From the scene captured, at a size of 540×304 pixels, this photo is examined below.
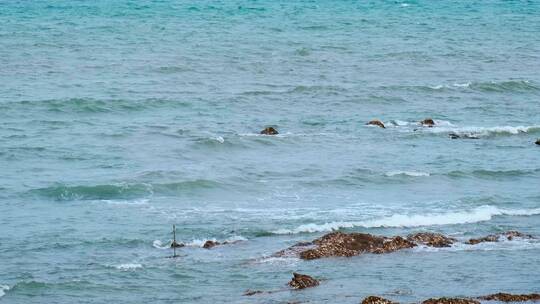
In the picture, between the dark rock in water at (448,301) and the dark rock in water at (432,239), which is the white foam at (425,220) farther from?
the dark rock in water at (448,301)

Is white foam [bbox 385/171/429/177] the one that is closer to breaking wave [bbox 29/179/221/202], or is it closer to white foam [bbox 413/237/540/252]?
breaking wave [bbox 29/179/221/202]

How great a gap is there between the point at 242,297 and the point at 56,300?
11.2 ft

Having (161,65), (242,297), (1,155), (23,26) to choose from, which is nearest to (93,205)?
(1,155)

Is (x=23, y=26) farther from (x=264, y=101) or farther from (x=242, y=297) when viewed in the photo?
(x=242, y=297)

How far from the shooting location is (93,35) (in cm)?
5825

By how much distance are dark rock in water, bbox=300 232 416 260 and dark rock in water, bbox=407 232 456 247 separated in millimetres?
321

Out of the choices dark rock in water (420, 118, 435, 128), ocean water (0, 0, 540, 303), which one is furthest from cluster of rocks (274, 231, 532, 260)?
dark rock in water (420, 118, 435, 128)

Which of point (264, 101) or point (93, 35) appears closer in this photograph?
point (264, 101)

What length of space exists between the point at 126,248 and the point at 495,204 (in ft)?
31.4

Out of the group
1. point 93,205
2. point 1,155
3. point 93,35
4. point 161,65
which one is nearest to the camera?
point 93,205

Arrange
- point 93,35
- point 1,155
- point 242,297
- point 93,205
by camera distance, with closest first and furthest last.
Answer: point 242,297
point 93,205
point 1,155
point 93,35

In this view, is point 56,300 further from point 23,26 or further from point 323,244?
point 23,26

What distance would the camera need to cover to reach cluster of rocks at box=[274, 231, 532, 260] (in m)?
21.1

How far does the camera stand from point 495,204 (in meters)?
26.1
